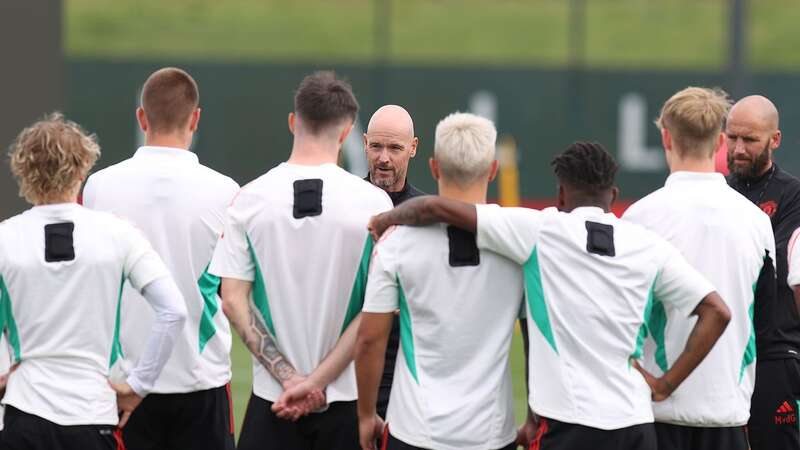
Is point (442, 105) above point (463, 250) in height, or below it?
Result: above

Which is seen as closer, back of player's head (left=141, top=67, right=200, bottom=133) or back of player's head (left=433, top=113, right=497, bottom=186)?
back of player's head (left=433, top=113, right=497, bottom=186)

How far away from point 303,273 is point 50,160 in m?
0.95

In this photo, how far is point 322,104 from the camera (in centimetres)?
492

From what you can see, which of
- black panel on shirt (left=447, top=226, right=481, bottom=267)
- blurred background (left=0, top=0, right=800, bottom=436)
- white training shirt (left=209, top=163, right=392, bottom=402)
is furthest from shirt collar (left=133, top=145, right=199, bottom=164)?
blurred background (left=0, top=0, right=800, bottom=436)

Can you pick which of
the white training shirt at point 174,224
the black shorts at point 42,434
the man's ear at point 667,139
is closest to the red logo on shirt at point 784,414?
the man's ear at point 667,139

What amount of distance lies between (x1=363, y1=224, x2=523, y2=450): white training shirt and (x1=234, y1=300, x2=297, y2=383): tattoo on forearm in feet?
1.52

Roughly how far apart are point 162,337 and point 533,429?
1295 mm

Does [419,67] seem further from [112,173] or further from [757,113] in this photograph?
[112,173]

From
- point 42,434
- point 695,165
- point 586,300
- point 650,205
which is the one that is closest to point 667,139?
point 695,165

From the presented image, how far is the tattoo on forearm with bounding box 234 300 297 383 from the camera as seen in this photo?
4883 millimetres

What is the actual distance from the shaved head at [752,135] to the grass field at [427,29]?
22.2 metres

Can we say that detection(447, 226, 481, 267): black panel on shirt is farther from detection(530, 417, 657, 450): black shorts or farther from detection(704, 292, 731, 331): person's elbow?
detection(704, 292, 731, 331): person's elbow

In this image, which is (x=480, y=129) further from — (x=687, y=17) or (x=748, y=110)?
(x=687, y=17)

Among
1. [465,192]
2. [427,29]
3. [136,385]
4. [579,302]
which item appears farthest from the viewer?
[427,29]
